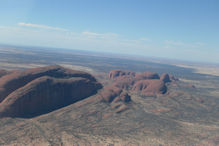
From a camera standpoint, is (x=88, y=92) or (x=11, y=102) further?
(x=88, y=92)

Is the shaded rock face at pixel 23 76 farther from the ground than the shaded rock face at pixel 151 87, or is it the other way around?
the shaded rock face at pixel 23 76

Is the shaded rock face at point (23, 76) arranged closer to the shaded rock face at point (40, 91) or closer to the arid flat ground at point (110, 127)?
the shaded rock face at point (40, 91)

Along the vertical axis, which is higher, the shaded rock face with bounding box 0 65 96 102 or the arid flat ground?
the shaded rock face with bounding box 0 65 96 102

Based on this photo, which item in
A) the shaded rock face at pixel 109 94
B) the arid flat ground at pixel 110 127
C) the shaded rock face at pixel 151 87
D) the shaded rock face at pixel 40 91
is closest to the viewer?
the arid flat ground at pixel 110 127

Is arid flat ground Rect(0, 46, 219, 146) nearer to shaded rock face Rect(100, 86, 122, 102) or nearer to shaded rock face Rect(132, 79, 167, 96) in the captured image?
shaded rock face Rect(100, 86, 122, 102)

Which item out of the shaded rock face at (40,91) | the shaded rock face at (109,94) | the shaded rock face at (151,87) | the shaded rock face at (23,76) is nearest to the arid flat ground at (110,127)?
the shaded rock face at (40,91)

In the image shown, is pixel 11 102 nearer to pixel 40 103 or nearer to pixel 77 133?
pixel 40 103

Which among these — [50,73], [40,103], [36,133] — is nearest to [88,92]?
[50,73]

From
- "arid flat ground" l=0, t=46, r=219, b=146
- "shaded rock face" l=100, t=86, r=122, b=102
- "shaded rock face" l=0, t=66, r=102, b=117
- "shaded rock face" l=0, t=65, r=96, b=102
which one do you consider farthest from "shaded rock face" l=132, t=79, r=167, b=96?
"shaded rock face" l=0, t=65, r=96, b=102

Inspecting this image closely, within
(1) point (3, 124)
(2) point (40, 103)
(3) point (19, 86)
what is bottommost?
(1) point (3, 124)
